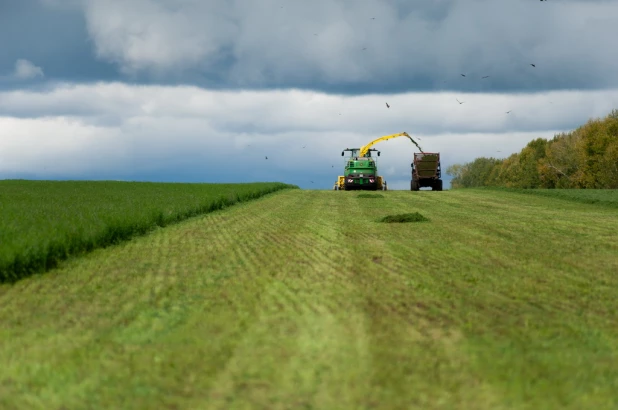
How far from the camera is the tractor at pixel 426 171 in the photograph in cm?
5288

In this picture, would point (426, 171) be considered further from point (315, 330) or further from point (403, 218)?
point (315, 330)

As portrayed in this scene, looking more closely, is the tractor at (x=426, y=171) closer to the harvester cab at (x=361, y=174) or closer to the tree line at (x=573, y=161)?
the harvester cab at (x=361, y=174)

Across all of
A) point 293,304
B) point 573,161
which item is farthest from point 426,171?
point 573,161

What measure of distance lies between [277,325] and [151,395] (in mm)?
2020

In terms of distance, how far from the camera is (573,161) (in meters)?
97.4

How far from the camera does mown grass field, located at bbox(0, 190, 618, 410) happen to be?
4.81 m

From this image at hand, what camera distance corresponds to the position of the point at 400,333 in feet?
→ 20.8

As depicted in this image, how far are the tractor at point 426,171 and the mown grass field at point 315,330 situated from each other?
4064 centimetres

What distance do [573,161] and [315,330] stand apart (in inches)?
3889

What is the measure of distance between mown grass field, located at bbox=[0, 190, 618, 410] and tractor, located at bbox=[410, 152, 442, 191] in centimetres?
4064

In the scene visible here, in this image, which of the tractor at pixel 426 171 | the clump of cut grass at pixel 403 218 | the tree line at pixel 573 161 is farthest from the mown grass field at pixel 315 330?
the tree line at pixel 573 161

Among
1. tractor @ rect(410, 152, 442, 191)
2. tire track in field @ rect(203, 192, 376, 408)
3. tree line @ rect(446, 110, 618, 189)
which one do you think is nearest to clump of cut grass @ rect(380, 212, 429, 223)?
tire track in field @ rect(203, 192, 376, 408)

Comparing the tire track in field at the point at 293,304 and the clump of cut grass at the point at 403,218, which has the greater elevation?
the clump of cut grass at the point at 403,218

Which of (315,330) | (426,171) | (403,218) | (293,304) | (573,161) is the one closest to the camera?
(315,330)
